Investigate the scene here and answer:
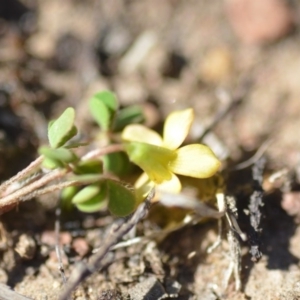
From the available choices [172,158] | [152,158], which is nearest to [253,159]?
[172,158]

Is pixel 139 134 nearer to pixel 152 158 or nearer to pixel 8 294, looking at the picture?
pixel 152 158

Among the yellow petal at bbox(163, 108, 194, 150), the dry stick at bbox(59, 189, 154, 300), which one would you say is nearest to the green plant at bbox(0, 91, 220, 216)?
the yellow petal at bbox(163, 108, 194, 150)

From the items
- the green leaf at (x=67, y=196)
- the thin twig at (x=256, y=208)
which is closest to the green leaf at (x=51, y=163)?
the green leaf at (x=67, y=196)

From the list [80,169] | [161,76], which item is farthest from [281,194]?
[161,76]

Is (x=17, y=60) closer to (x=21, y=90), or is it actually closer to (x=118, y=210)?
(x=21, y=90)

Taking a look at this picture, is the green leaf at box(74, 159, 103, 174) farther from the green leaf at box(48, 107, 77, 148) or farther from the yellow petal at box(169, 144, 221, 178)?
the yellow petal at box(169, 144, 221, 178)
